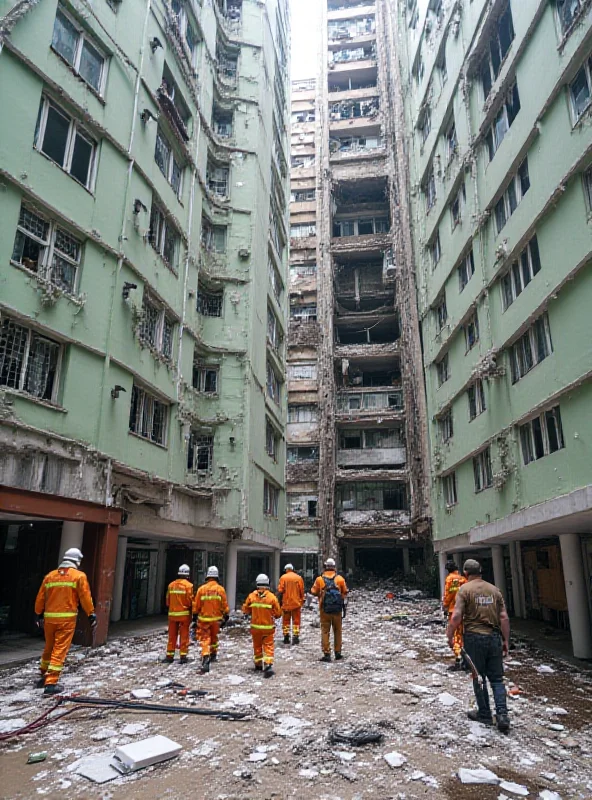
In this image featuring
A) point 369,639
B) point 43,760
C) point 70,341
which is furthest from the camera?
point 369,639

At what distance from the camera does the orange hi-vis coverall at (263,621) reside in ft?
27.5

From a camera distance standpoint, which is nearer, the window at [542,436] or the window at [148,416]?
the window at [542,436]

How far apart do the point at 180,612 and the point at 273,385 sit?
1596 cm

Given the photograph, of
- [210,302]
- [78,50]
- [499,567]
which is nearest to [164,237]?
[210,302]

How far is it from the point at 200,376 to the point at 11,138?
10.5 metres

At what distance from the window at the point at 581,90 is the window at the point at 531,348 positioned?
3.79 m

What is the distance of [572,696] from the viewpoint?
7.50 metres

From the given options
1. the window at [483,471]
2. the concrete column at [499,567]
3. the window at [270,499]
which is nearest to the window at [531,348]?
the window at [483,471]

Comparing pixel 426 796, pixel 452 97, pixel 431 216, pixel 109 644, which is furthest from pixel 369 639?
pixel 452 97

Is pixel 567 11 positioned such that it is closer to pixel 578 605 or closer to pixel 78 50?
pixel 78 50

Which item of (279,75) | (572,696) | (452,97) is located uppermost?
(279,75)

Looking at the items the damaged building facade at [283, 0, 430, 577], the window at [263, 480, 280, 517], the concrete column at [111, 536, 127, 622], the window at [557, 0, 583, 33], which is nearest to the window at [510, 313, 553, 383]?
the window at [557, 0, 583, 33]

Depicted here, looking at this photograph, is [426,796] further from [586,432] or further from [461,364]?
[461,364]

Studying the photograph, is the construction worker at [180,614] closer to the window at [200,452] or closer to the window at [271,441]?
the window at [200,452]
